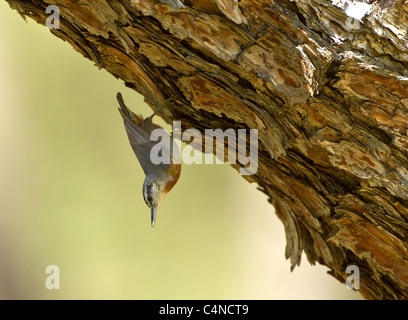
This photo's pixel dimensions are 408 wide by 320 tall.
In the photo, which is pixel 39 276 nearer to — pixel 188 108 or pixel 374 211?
pixel 188 108

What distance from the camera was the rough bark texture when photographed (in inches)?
70.7

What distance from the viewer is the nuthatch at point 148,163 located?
2.87m

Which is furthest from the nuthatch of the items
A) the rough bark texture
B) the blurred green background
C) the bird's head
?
the blurred green background

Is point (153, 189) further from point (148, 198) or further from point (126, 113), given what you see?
point (126, 113)

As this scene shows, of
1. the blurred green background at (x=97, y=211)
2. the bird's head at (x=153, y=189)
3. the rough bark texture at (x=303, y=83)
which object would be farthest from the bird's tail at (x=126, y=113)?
the blurred green background at (x=97, y=211)

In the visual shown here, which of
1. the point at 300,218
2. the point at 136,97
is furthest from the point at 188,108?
the point at 136,97

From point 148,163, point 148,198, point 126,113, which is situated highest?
point 126,113

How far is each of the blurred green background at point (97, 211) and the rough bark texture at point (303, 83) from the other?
2.77 m

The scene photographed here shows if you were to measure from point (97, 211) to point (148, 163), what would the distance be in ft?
8.20

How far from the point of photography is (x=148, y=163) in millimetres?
2922

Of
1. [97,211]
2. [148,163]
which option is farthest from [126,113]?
[97,211]

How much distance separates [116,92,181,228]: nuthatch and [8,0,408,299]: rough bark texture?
2.35 ft

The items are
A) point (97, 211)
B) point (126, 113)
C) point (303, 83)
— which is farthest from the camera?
point (97, 211)
